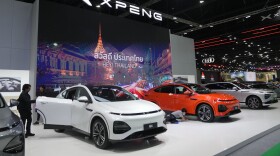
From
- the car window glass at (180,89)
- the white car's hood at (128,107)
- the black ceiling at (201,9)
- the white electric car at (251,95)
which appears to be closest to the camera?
the white car's hood at (128,107)

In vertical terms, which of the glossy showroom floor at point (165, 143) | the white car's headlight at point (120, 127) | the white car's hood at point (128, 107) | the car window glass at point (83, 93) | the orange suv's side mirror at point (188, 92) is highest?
the car window glass at point (83, 93)

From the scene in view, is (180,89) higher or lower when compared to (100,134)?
higher

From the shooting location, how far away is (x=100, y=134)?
4.02 m

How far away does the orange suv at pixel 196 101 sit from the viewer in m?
6.19

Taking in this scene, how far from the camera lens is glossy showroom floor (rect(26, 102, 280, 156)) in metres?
3.77

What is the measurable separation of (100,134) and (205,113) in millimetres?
3695

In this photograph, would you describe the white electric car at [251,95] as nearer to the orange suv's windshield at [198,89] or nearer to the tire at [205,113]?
the orange suv's windshield at [198,89]

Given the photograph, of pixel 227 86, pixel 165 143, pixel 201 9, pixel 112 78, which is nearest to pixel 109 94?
pixel 165 143

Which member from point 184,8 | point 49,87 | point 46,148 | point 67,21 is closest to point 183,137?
point 46,148

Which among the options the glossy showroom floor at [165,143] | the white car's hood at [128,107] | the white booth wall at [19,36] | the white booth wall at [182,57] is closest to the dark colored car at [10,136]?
the glossy showroom floor at [165,143]

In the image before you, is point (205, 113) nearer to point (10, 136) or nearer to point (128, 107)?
point (128, 107)

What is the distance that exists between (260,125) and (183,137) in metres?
2.51

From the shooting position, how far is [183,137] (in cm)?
475

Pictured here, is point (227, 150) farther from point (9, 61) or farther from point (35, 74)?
point (9, 61)
